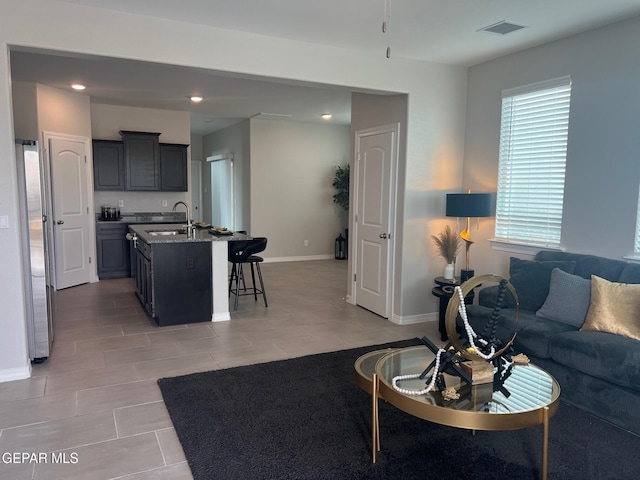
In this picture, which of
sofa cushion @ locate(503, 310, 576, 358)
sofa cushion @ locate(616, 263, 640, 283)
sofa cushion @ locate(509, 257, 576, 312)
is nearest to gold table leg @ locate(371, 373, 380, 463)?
sofa cushion @ locate(503, 310, 576, 358)

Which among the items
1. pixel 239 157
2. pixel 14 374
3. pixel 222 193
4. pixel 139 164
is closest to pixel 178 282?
pixel 14 374

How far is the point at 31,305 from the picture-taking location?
11.7 feet

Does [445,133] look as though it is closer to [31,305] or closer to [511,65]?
[511,65]

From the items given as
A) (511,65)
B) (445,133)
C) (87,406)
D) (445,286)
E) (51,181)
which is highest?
(511,65)

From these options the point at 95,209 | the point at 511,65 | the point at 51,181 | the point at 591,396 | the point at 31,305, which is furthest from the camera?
the point at 95,209

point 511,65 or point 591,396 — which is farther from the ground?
point 511,65

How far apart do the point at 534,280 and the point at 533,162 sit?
119 cm

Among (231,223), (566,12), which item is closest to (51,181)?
(231,223)

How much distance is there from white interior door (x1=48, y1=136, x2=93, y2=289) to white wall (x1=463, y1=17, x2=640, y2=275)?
585 centimetres

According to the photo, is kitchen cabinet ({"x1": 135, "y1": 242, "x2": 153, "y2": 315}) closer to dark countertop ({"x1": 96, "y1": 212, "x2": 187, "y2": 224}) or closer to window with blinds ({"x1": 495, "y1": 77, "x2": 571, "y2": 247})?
dark countertop ({"x1": 96, "y1": 212, "x2": 187, "y2": 224})

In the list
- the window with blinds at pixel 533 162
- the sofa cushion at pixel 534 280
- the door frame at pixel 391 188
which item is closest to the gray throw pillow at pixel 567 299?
the sofa cushion at pixel 534 280

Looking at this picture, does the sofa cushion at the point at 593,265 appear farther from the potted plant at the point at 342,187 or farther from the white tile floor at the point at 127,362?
the potted plant at the point at 342,187

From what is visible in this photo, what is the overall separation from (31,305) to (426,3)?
3.70m

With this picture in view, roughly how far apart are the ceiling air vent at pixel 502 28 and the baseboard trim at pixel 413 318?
2.85m
